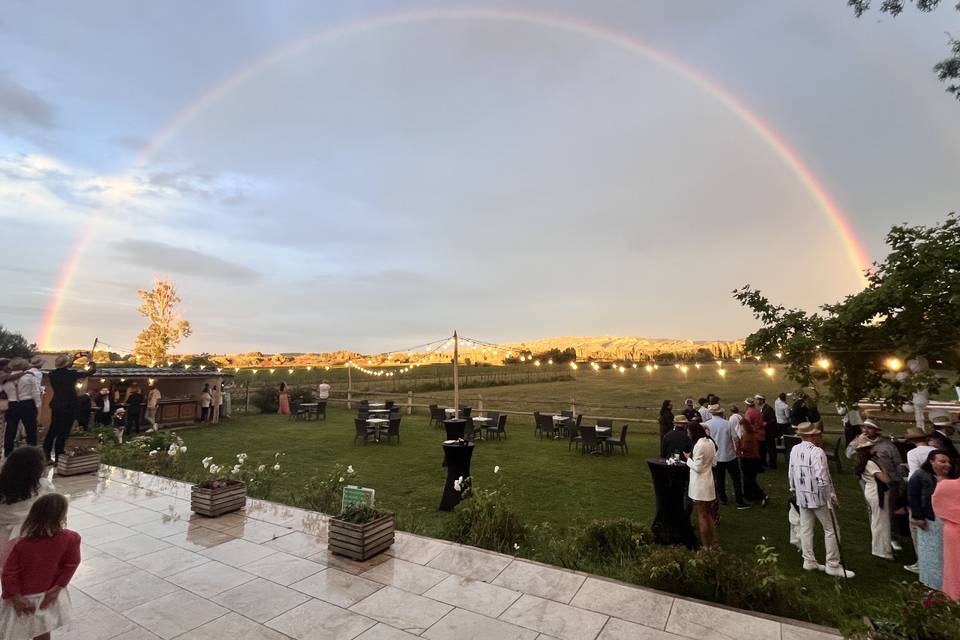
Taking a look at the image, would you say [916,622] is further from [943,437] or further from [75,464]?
[75,464]

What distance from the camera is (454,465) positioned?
6.18 meters

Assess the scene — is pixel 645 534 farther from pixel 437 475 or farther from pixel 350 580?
pixel 437 475

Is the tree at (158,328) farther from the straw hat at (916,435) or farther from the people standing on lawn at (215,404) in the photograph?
the straw hat at (916,435)

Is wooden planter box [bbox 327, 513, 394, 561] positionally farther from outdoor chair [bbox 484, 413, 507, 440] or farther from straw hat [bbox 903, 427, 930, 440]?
outdoor chair [bbox 484, 413, 507, 440]

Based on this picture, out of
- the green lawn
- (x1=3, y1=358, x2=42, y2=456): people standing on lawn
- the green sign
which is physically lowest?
the green lawn

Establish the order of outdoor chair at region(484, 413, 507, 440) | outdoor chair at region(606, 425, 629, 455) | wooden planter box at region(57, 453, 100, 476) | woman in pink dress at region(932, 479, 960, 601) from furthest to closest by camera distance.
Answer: outdoor chair at region(484, 413, 507, 440), outdoor chair at region(606, 425, 629, 455), wooden planter box at region(57, 453, 100, 476), woman in pink dress at region(932, 479, 960, 601)

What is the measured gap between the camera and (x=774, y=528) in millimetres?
5836

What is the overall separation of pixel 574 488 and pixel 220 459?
25.3 feet

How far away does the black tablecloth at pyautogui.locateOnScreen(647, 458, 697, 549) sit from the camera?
4.91 m

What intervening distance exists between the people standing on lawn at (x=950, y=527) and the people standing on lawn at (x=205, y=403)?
18116 mm

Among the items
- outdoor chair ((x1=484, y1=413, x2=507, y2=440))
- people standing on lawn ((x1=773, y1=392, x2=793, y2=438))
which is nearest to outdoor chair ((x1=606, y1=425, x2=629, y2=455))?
outdoor chair ((x1=484, y1=413, x2=507, y2=440))

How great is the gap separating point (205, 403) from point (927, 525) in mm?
18194

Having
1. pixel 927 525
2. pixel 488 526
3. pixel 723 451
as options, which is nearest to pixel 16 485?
pixel 488 526

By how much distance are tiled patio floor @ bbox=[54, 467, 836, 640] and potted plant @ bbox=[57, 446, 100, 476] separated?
326 centimetres
